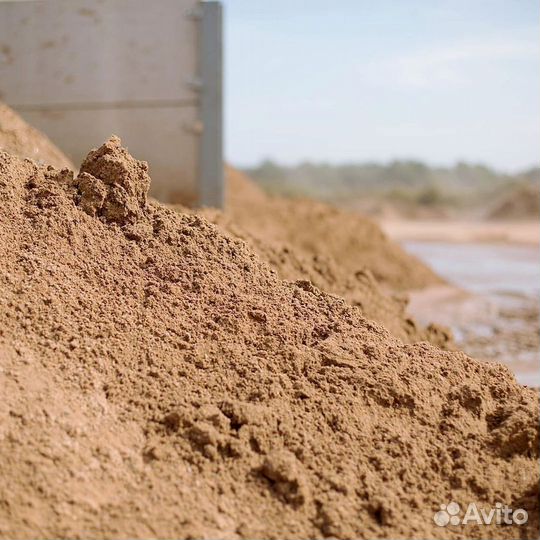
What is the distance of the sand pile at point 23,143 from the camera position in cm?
498

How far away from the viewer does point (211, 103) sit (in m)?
7.71

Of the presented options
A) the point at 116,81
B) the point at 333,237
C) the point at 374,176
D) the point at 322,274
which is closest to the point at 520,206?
the point at 333,237

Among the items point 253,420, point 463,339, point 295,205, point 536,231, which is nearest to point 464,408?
point 253,420

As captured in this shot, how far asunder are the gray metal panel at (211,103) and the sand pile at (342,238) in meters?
1.39

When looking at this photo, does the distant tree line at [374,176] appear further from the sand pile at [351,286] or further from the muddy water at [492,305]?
the sand pile at [351,286]

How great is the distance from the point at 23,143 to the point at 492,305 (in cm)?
548

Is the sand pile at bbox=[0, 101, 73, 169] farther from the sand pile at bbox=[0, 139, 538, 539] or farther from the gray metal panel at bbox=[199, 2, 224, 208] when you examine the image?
the gray metal panel at bbox=[199, 2, 224, 208]

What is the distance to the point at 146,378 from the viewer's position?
279 cm

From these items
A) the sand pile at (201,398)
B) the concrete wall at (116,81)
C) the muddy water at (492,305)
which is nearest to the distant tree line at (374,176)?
the muddy water at (492,305)

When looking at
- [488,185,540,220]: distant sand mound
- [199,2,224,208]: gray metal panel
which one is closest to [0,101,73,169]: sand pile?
[199,2,224,208]: gray metal panel

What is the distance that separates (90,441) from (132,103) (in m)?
5.79

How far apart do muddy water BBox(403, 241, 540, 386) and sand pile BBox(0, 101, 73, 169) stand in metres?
3.37

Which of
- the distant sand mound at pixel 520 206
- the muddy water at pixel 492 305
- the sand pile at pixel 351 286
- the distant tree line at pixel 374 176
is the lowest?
the muddy water at pixel 492 305

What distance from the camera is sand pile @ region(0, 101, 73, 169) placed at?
4980 mm
